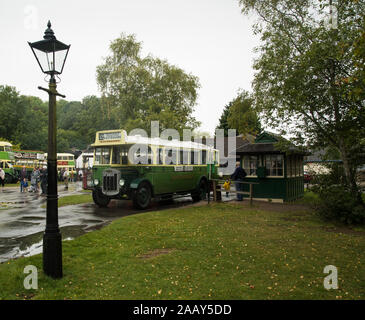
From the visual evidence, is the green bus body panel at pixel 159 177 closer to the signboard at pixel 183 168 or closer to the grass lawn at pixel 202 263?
the signboard at pixel 183 168

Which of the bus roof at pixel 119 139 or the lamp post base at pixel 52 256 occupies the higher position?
the bus roof at pixel 119 139

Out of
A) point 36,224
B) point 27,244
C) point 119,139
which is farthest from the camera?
point 119,139

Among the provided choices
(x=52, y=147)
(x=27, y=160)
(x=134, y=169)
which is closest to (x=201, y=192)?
(x=134, y=169)

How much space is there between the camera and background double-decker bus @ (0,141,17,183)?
34.3 m

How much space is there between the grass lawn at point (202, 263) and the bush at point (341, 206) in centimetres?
58

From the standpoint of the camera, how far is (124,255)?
6.45 metres

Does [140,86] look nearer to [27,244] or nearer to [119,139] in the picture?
[119,139]

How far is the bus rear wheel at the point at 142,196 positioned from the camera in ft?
43.9

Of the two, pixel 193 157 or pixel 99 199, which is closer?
pixel 99 199

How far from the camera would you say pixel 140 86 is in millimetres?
36719

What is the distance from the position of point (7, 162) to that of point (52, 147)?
34.0 meters

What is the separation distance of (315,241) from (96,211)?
863 centimetres

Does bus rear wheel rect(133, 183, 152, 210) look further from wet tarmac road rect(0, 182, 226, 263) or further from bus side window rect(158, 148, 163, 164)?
bus side window rect(158, 148, 163, 164)

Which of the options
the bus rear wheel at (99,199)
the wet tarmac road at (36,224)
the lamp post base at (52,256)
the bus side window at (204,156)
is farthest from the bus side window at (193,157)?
the lamp post base at (52,256)
